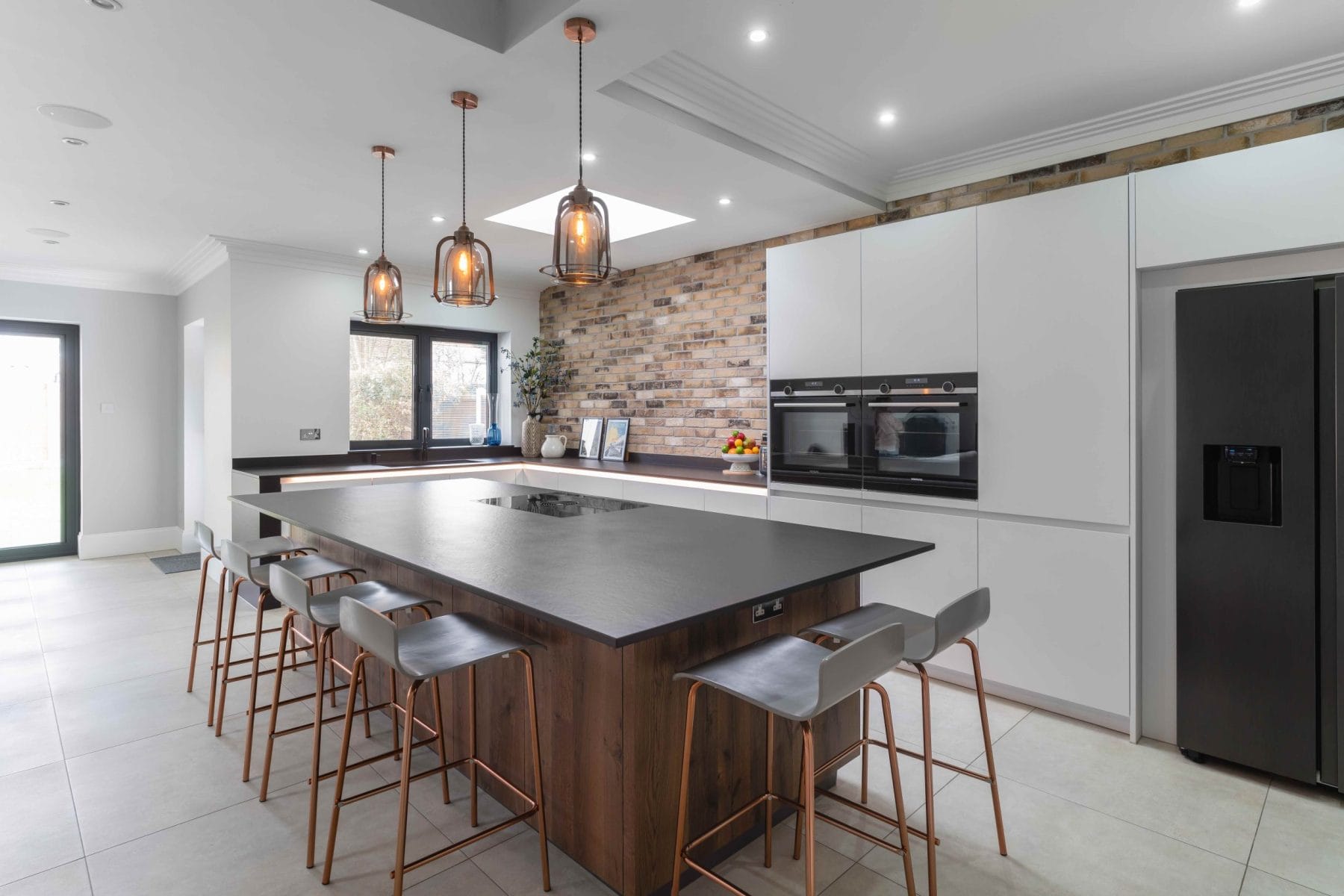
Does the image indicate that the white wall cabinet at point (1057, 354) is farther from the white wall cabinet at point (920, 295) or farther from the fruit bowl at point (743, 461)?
the fruit bowl at point (743, 461)

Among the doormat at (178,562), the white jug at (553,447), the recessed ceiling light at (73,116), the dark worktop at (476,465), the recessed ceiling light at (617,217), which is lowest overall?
A: the doormat at (178,562)

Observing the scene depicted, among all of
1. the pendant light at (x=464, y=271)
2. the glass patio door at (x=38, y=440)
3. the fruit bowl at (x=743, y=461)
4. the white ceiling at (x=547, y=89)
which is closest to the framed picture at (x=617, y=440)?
the fruit bowl at (x=743, y=461)

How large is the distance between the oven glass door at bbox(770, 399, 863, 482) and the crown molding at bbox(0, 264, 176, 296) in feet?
18.9

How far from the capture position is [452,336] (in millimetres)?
6512

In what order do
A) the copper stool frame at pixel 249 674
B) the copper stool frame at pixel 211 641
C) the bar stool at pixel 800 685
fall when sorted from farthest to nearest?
the copper stool frame at pixel 211 641 → the copper stool frame at pixel 249 674 → the bar stool at pixel 800 685

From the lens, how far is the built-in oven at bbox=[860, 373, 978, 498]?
3.27m

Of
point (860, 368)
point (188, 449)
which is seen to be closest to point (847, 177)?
point (860, 368)

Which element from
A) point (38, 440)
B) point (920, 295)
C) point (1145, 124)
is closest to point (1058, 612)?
point (920, 295)

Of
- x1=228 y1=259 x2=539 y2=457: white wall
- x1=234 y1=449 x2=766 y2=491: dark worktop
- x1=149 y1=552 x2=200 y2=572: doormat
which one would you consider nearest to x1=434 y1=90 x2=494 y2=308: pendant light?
x1=234 y1=449 x2=766 y2=491: dark worktop

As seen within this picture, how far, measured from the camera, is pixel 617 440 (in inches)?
237

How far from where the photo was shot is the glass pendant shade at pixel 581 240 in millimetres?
2215

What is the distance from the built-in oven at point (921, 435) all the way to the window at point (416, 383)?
166 inches

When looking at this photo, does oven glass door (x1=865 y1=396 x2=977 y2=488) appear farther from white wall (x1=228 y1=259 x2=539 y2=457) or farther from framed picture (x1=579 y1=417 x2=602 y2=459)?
white wall (x1=228 y1=259 x2=539 y2=457)

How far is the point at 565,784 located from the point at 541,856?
186mm
